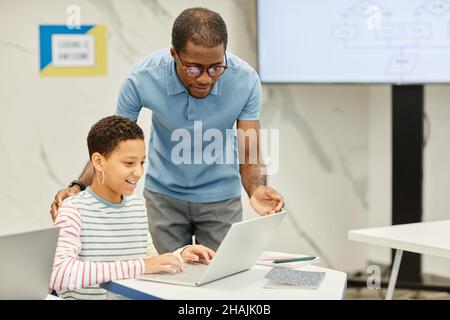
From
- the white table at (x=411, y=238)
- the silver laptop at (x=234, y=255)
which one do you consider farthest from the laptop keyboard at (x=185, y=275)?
the white table at (x=411, y=238)

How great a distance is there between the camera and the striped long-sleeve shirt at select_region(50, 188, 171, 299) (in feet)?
6.01

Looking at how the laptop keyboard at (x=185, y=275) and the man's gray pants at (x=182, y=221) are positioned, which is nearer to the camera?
the laptop keyboard at (x=185, y=275)

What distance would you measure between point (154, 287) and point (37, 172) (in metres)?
1.84

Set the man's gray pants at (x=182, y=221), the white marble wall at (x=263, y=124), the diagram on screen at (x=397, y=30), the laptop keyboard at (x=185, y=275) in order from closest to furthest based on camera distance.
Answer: the laptop keyboard at (x=185, y=275), the man's gray pants at (x=182, y=221), the white marble wall at (x=263, y=124), the diagram on screen at (x=397, y=30)

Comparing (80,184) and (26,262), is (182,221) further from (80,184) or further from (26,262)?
(26,262)

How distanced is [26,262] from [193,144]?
1.11m

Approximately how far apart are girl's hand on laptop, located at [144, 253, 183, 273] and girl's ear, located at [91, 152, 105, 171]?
288 mm

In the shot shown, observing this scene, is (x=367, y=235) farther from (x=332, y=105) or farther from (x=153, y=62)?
(x=332, y=105)

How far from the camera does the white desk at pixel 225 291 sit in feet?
5.84

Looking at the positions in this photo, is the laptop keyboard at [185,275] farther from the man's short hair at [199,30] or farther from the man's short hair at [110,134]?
the man's short hair at [199,30]

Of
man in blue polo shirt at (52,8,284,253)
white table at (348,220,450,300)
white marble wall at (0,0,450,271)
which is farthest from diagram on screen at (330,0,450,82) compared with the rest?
man in blue polo shirt at (52,8,284,253)

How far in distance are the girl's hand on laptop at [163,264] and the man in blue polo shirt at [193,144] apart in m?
0.60
